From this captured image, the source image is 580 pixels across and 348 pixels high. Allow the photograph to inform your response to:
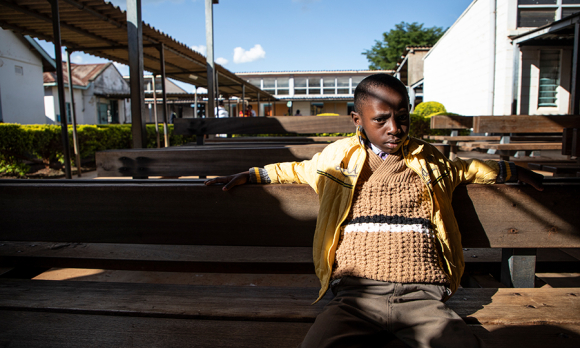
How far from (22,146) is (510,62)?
1238 cm

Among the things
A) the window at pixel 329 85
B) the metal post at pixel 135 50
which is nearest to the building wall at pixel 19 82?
the metal post at pixel 135 50

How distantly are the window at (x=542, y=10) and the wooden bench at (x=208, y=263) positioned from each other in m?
11.3

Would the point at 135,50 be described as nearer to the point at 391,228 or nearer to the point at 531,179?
the point at 391,228

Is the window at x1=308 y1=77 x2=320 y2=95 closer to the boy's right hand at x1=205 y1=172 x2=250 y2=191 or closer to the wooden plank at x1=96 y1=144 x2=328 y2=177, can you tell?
the wooden plank at x1=96 y1=144 x2=328 y2=177

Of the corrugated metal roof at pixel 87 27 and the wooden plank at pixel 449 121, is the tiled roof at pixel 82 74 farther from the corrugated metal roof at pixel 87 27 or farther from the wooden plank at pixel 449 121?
the wooden plank at pixel 449 121

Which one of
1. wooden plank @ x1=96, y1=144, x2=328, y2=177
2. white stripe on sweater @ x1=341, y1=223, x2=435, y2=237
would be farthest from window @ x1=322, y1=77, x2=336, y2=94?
white stripe on sweater @ x1=341, y1=223, x2=435, y2=237

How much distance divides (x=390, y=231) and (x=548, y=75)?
1217 cm

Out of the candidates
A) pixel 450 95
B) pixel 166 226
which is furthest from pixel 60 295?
pixel 450 95

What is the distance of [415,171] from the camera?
144 cm

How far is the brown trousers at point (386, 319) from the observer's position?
1142mm

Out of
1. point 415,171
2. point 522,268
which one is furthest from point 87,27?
point 522,268

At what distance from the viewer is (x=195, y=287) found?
160cm

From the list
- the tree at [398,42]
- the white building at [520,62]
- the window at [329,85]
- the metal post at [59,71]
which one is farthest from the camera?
the tree at [398,42]

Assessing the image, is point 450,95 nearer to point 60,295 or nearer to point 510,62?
point 510,62
